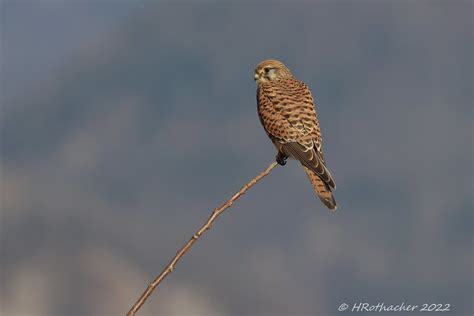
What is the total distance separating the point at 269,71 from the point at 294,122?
81 centimetres

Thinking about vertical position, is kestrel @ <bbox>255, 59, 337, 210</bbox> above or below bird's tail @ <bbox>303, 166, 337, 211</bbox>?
above

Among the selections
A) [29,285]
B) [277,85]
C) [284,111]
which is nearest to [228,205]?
[284,111]

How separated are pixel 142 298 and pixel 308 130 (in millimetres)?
3360

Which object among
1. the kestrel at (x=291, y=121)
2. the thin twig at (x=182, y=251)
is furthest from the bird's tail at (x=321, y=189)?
the thin twig at (x=182, y=251)

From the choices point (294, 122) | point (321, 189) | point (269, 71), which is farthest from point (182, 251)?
point (269, 71)

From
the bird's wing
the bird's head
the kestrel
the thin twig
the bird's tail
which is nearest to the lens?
the thin twig

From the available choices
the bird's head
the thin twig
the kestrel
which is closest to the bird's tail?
the kestrel

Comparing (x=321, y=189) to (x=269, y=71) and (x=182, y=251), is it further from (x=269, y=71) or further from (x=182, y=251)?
(x=182, y=251)

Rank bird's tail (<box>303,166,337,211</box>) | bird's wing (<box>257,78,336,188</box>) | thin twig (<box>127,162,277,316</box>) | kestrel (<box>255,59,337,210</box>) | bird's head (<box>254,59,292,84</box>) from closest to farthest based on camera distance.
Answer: thin twig (<box>127,162,277,316</box>) < bird's tail (<box>303,166,337,211</box>) < kestrel (<box>255,59,337,210</box>) < bird's wing (<box>257,78,336,188</box>) < bird's head (<box>254,59,292,84</box>)

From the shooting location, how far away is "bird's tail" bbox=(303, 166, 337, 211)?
15.7 feet

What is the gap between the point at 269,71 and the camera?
629 cm

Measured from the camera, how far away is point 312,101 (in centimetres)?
575

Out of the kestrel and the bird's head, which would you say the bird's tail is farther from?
the bird's head

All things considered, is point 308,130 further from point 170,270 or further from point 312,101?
point 170,270
